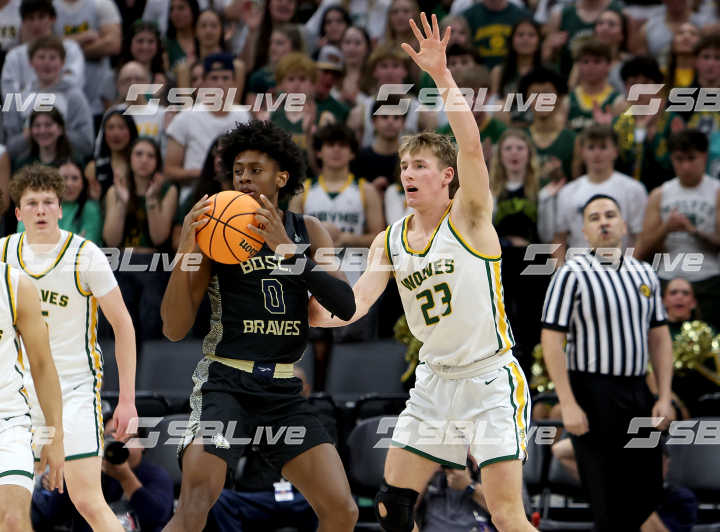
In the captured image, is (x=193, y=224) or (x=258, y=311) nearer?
(x=193, y=224)

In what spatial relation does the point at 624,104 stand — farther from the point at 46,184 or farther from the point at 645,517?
the point at 46,184

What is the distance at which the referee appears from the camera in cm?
713

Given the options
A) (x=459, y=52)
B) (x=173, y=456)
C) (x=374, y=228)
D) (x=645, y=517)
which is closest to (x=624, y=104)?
(x=459, y=52)

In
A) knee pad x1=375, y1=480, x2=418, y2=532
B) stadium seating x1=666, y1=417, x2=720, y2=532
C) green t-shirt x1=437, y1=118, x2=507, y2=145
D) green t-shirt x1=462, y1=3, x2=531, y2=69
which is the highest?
green t-shirt x1=462, y1=3, x2=531, y2=69

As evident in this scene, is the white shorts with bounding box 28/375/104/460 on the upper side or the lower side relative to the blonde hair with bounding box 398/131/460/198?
lower

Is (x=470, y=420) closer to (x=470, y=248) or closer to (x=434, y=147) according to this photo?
(x=470, y=248)

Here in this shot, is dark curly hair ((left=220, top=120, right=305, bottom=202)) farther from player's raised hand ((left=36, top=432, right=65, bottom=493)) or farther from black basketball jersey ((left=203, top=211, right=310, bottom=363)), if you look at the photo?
player's raised hand ((left=36, top=432, right=65, bottom=493))

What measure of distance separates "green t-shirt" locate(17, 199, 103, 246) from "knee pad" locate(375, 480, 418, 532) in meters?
4.49

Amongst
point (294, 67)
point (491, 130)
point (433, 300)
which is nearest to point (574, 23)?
point (491, 130)

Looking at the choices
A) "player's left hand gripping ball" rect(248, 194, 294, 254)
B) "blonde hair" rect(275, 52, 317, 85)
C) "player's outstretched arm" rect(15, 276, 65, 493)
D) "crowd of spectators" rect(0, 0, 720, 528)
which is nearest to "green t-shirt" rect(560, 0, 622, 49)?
"crowd of spectators" rect(0, 0, 720, 528)

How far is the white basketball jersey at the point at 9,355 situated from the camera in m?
4.84

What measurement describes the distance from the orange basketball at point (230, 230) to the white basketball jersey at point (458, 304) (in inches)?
35.8

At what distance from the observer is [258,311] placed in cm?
548

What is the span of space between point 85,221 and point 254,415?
4.36 m
